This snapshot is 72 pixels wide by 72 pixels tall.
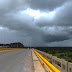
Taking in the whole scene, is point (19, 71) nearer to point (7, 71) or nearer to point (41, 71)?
point (7, 71)

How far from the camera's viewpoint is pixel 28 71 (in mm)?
8359

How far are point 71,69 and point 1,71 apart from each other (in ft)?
17.2

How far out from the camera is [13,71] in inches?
324

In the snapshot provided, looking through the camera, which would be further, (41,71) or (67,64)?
(41,71)

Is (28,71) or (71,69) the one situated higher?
(71,69)

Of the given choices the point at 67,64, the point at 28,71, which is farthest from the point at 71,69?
the point at 28,71

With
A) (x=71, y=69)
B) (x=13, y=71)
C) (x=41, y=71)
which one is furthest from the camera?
(x=13, y=71)

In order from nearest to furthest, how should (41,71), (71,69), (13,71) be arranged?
(71,69) < (41,71) < (13,71)

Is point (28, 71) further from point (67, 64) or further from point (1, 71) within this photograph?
point (67, 64)

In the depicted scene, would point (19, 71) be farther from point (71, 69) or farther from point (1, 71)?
point (71, 69)

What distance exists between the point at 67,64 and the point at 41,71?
10.2ft

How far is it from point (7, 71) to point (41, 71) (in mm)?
2445

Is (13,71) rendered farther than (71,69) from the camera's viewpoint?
Yes

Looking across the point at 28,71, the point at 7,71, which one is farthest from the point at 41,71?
the point at 7,71
